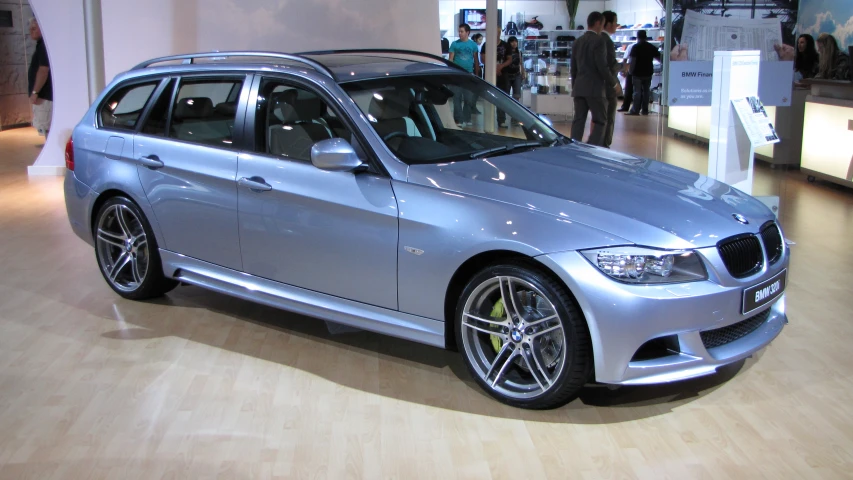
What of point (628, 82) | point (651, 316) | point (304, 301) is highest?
point (628, 82)

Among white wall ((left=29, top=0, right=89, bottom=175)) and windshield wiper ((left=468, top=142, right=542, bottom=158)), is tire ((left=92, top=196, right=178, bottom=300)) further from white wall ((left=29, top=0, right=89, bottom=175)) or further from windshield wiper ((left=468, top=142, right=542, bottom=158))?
white wall ((left=29, top=0, right=89, bottom=175))

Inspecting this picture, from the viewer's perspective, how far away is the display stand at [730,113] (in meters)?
6.14

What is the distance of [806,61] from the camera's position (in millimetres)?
10383

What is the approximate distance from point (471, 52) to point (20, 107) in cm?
855

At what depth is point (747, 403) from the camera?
3.65 metres

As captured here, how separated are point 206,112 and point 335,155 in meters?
1.26

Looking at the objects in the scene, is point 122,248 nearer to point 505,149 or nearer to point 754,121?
point 505,149

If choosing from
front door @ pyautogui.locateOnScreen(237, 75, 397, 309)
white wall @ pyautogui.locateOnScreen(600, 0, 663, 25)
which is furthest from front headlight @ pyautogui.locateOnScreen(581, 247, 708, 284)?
white wall @ pyautogui.locateOnScreen(600, 0, 663, 25)

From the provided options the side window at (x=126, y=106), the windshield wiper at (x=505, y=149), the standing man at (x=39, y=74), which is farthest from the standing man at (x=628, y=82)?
the side window at (x=126, y=106)

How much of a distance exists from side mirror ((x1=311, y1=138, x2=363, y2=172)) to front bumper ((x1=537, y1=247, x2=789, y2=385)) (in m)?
1.01

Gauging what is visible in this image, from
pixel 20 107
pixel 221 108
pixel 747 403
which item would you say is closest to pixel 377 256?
pixel 221 108

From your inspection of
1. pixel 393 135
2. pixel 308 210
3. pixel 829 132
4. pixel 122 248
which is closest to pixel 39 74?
pixel 122 248

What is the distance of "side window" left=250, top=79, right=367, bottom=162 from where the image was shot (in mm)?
4211

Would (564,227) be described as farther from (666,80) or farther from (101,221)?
(666,80)
